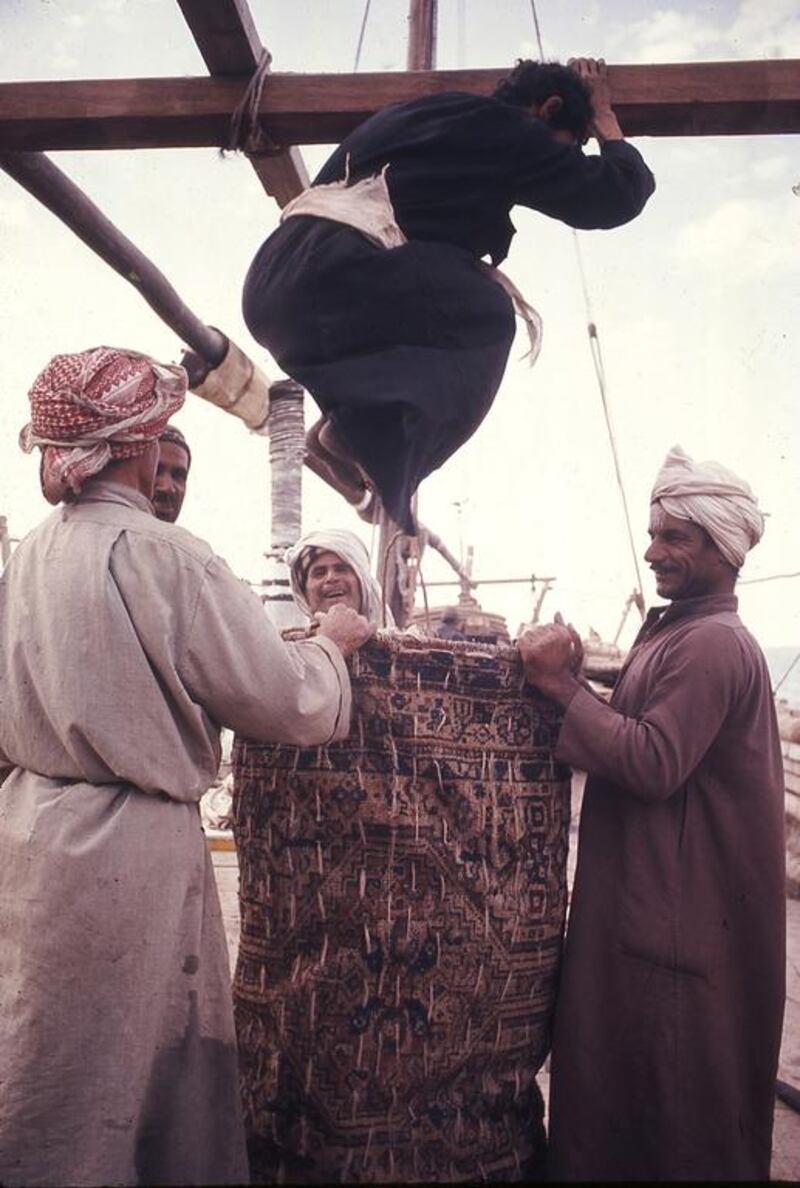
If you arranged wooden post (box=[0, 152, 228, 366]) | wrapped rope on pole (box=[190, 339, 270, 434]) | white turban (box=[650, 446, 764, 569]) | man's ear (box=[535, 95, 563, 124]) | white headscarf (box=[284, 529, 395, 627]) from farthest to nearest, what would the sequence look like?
1. wrapped rope on pole (box=[190, 339, 270, 434])
2. white headscarf (box=[284, 529, 395, 627])
3. wooden post (box=[0, 152, 228, 366])
4. white turban (box=[650, 446, 764, 569])
5. man's ear (box=[535, 95, 563, 124])

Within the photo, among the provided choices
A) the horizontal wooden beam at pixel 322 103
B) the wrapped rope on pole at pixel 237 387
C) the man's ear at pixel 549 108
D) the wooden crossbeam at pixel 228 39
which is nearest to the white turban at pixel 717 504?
the horizontal wooden beam at pixel 322 103

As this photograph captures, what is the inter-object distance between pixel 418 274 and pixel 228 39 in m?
0.70

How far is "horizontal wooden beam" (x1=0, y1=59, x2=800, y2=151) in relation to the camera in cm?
205

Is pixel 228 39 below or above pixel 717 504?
above

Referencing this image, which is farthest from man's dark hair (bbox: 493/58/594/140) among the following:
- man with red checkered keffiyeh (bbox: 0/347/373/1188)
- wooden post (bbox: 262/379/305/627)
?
wooden post (bbox: 262/379/305/627)

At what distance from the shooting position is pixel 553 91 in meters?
2.03

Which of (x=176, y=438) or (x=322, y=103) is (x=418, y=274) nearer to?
(x=322, y=103)

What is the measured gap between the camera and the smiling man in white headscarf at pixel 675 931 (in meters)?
2.08

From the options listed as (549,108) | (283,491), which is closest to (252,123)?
(549,108)

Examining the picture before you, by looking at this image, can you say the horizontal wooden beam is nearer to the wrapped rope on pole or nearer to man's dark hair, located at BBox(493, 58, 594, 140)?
man's dark hair, located at BBox(493, 58, 594, 140)

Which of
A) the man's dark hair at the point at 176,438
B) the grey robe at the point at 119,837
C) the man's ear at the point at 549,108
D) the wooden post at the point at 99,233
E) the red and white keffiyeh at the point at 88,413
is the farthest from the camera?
the man's dark hair at the point at 176,438

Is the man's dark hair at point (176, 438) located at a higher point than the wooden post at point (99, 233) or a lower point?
lower

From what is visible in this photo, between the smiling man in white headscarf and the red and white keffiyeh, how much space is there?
3.51 feet

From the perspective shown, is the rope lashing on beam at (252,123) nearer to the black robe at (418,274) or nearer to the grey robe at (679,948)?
the black robe at (418,274)
